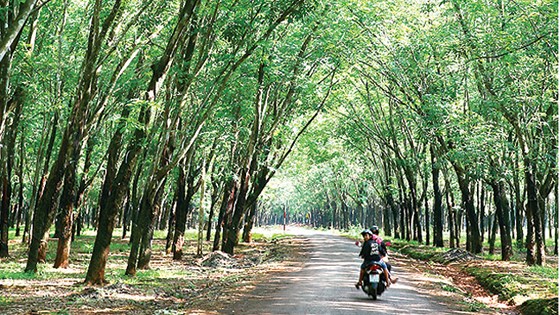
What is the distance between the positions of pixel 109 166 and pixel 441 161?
1498cm

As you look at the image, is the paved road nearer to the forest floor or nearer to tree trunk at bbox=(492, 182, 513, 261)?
the forest floor

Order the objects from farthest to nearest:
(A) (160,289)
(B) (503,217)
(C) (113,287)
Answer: (B) (503,217)
(A) (160,289)
(C) (113,287)

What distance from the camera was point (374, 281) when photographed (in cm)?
1285

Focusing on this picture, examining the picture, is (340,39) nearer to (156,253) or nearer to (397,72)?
(397,72)

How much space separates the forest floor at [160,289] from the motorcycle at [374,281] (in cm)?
151

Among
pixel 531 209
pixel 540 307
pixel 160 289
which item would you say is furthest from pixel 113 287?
pixel 531 209

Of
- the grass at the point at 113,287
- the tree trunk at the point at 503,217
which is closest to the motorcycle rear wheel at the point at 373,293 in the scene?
the grass at the point at 113,287

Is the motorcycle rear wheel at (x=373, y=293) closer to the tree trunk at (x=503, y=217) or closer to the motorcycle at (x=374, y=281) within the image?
the motorcycle at (x=374, y=281)

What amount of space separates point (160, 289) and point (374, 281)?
547 cm

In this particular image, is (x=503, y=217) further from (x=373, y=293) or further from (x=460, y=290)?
(x=373, y=293)

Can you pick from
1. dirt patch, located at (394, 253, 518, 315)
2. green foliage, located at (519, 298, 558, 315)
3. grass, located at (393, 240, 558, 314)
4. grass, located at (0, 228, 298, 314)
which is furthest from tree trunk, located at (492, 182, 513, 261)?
green foliage, located at (519, 298, 558, 315)

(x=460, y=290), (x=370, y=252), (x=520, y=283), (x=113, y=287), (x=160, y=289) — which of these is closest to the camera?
(x=370, y=252)

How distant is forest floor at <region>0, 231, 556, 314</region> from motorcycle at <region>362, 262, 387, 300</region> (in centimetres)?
151

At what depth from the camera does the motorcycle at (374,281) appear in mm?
12844
